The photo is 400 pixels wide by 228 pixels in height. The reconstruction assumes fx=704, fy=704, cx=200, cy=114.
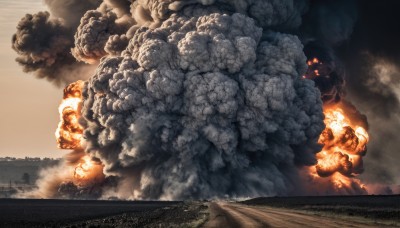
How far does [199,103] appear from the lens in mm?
96688

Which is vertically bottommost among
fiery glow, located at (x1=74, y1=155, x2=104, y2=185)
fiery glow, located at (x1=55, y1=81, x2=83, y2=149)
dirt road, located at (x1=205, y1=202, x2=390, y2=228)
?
dirt road, located at (x1=205, y1=202, x2=390, y2=228)

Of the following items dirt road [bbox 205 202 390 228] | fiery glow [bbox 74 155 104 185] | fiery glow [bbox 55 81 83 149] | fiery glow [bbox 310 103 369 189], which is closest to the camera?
dirt road [bbox 205 202 390 228]

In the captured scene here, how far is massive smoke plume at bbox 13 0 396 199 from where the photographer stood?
96938mm

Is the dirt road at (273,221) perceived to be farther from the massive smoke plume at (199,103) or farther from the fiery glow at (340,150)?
the fiery glow at (340,150)

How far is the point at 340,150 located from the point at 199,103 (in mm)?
30236

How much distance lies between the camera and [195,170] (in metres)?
96.4

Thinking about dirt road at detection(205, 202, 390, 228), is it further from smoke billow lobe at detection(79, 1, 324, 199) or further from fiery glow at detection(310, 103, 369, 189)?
fiery glow at detection(310, 103, 369, 189)

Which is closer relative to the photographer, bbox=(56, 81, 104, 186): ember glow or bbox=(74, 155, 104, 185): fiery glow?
bbox=(74, 155, 104, 185): fiery glow

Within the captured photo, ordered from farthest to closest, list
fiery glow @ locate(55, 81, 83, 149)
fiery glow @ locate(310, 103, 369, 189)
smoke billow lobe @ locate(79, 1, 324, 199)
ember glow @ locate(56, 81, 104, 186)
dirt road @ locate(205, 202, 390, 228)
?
fiery glow @ locate(310, 103, 369, 189), fiery glow @ locate(55, 81, 83, 149), ember glow @ locate(56, 81, 104, 186), smoke billow lobe @ locate(79, 1, 324, 199), dirt road @ locate(205, 202, 390, 228)

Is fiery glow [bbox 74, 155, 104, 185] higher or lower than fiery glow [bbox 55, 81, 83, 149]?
lower

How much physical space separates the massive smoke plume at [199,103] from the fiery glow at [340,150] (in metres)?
2.08

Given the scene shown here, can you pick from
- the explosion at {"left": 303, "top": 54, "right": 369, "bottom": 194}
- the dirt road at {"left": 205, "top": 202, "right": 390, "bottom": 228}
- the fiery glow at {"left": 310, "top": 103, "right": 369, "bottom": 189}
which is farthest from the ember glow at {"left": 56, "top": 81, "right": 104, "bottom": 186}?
the dirt road at {"left": 205, "top": 202, "right": 390, "bottom": 228}

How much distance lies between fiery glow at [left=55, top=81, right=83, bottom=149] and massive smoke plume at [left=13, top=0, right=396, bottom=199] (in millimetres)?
5753

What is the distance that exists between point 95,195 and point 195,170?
62.6 ft
